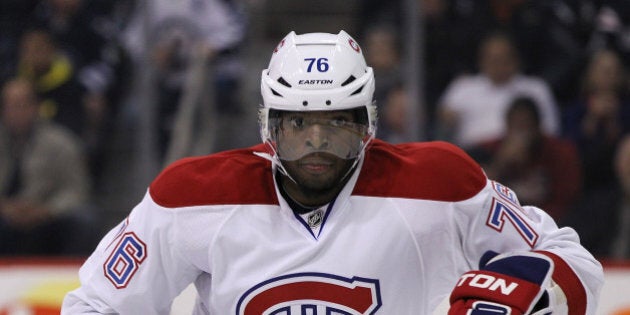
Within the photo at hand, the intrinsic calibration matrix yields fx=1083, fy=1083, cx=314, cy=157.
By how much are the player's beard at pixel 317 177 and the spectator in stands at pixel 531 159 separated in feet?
7.54

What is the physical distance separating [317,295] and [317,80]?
45 centimetres

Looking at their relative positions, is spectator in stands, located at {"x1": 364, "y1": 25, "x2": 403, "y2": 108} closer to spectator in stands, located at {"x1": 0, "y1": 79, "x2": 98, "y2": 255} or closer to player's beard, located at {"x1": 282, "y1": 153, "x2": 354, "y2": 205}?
spectator in stands, located at {"x1": 0, "y1": 79, "x2": 98, "y2": 255}

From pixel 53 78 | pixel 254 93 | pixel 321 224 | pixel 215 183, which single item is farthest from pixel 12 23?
pixel 321 224

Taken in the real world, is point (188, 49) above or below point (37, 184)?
above

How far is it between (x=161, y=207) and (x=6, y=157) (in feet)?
8.15

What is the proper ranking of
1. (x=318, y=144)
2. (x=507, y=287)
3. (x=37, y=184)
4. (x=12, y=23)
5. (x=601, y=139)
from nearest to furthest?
(x=507, y=287) → (x=318, y=144) → (x=601, y=139) → (x=37, y=184) → (x=12, y=23)

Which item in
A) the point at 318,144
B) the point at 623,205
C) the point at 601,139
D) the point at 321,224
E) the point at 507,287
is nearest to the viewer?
the point at 507,287

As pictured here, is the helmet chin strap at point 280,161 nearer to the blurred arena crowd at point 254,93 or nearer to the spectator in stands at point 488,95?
the blurred arena crowd at point 254,93

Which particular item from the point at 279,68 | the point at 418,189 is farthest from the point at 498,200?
the point at 279,68

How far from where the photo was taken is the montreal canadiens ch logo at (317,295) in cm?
227

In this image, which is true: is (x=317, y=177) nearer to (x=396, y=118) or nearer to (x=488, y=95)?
(x=396, y=118)

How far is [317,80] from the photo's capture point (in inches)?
88.7

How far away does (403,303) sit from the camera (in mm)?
2320

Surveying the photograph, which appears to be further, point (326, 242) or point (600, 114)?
point (600, 114)
